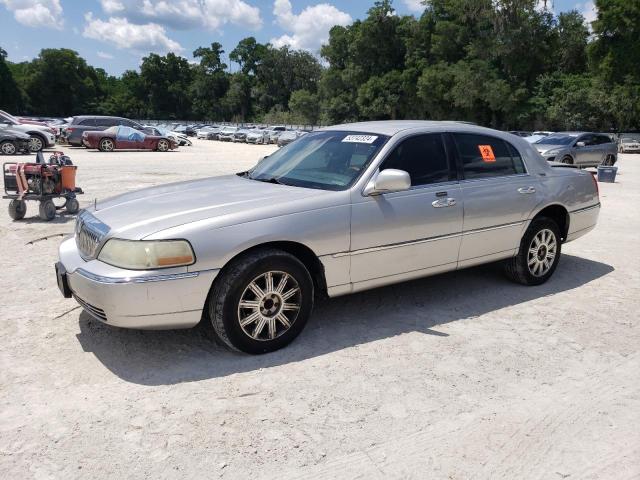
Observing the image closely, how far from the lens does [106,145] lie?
1077 inches

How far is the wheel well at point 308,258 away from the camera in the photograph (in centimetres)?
412

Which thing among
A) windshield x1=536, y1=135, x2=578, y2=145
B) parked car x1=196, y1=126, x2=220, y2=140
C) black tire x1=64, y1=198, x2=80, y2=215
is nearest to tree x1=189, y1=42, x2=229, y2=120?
parked car x1=196, y1=126, x2=220, y2=140

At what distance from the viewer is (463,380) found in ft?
12.3

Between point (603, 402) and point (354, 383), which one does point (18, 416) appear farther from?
point (603, 402)

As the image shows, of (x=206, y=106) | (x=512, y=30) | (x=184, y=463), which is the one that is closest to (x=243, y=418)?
(x=184, y=463)

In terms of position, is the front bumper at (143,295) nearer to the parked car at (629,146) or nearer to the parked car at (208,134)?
the parked car at (629,146)

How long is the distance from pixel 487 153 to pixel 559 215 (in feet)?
4.29

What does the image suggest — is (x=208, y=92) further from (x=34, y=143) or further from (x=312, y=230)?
(x=312, y=230)

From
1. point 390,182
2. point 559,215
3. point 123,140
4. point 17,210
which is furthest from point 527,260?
point 123,140

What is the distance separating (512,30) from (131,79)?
9056 centimetres

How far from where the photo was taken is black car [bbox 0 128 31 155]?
22.8 metres

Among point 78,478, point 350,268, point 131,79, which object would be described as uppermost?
point 131,79

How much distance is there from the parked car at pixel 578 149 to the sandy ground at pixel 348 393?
15.6 m

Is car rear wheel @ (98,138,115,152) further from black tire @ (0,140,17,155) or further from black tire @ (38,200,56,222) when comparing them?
black tire @ (38,200,56,222)
